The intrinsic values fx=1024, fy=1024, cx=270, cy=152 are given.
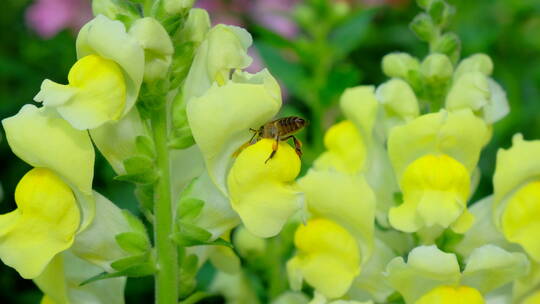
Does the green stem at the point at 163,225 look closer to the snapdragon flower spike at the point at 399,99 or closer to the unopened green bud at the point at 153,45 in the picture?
the unopened green bud at the point at 153,45

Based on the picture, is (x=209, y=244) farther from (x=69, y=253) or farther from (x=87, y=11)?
(x=87, y=11)

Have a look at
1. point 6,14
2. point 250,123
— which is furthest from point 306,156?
point 6,14

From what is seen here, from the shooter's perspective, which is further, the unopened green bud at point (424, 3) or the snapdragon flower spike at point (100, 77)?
→ the unopened green bud at point (424, 3)

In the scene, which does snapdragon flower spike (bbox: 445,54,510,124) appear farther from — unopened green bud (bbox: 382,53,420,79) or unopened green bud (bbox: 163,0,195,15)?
unopened green bud (bbox: 163,0,195,15)

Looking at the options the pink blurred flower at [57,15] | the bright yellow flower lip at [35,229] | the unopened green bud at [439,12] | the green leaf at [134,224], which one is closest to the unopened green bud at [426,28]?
the unopened green bud at [439,12]

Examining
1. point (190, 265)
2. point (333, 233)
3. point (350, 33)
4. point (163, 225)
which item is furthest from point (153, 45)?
point (350, 33)
